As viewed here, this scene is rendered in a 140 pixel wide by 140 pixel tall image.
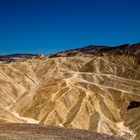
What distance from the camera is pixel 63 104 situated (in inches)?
3546

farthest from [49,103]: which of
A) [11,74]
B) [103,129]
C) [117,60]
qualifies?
[117,60]

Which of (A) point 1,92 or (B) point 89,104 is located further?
(A) point 1,92

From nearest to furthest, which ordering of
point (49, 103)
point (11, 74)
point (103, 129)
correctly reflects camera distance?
point (103, 129) → point (49, 103) → point (11, 74)

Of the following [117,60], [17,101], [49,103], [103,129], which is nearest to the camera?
[103,129]

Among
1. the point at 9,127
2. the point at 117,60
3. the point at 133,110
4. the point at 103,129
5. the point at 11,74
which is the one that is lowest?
the point at 9,127

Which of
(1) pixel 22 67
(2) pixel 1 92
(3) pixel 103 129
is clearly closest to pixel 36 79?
(1) pixel 22 67

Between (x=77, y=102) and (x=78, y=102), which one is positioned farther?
(x=77, y=102)

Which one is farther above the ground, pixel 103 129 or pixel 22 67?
pixel 22 67

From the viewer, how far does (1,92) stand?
10069 centimetres

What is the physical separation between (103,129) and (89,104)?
12737 mm

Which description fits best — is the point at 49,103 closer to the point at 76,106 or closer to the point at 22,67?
the point at 76,106

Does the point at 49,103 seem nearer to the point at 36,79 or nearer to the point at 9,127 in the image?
the point at 36,79

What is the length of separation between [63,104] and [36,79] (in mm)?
48629

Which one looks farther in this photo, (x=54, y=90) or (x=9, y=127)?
(x=54, y=90)
